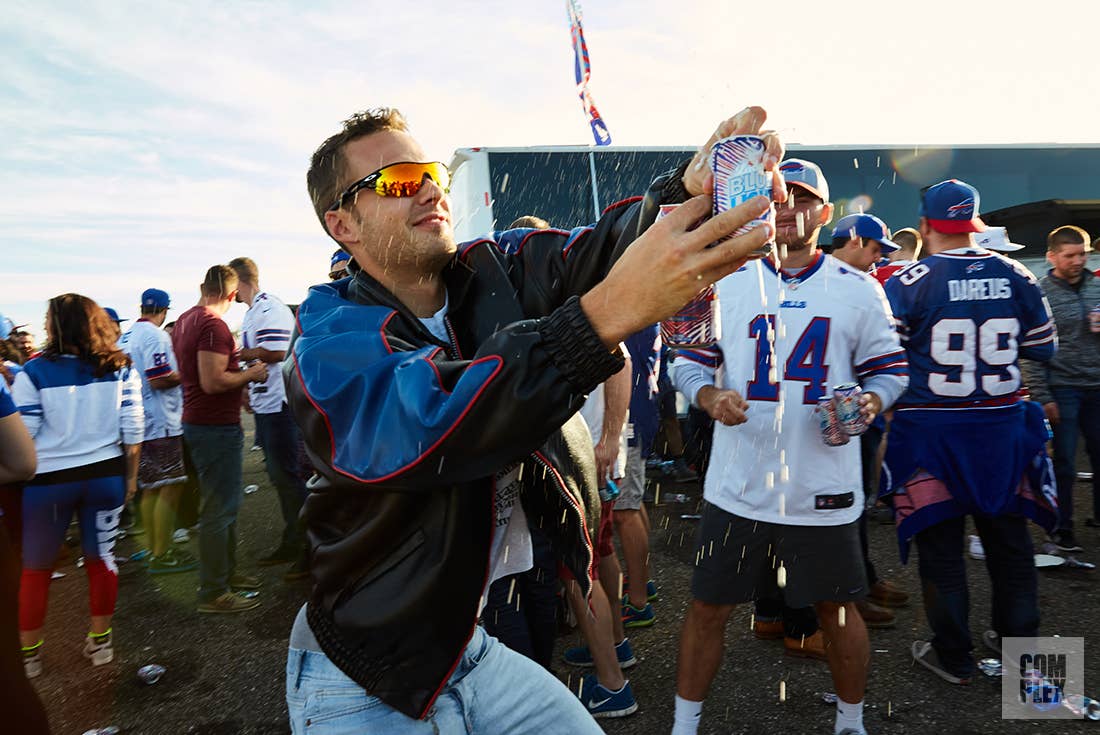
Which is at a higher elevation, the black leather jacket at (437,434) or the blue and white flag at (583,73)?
the blue and white flag at (583,73)

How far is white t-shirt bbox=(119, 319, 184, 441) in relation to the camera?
6.31m

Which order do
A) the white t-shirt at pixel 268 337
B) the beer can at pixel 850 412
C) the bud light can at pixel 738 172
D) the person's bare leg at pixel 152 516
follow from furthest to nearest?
the person's bare leg at pixel 152 516
the white t-shirt at pixel 268 337
the beer can at pixel 850 412
the bud light can at pixel 738 172

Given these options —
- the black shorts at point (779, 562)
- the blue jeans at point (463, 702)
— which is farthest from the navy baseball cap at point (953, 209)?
the blue jeans at point (463, 702)

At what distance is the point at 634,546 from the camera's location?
4426 mm

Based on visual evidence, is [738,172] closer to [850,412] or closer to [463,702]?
[463,702]

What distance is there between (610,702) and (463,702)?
2155 millimetres

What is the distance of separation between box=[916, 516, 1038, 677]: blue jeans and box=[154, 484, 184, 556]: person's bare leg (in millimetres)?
5979

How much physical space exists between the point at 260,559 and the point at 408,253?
5.66 meters

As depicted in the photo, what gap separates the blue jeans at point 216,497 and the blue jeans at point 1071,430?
625 cm

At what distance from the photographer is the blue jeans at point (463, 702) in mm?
1571

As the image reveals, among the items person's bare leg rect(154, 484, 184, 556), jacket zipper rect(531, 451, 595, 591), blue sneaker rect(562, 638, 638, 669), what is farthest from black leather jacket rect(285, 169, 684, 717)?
person's bare leg rect(154, 484, 184, 556)

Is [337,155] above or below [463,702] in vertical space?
above

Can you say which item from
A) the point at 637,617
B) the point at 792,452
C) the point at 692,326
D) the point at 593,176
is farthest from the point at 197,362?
the point at 593,176

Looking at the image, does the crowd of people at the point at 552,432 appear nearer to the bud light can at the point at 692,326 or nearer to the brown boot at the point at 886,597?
the brown boot at the point at 886,597
